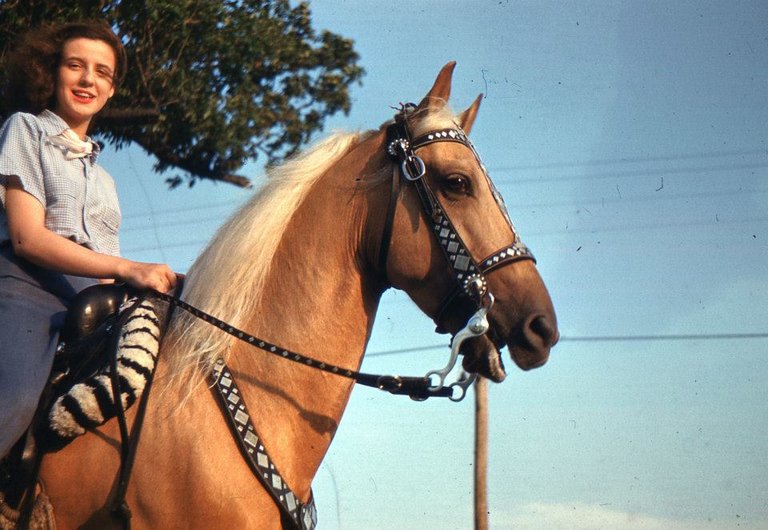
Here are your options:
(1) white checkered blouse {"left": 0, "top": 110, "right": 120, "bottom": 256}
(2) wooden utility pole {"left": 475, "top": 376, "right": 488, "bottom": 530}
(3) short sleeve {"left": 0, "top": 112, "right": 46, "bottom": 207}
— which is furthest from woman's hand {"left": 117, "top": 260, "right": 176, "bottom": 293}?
(2) wooden utility pole {"left": 475, "top": 376, "right": 488, "bottom": 530}

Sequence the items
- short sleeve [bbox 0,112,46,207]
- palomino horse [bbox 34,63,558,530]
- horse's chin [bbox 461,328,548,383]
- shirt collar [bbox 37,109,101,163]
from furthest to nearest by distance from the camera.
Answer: shirt collar [bbox 37,109,101,163] → short sleeve [bbox 0,112,46,207] → horse's chin [bbox 461,328,548,383] → palomino horse [bbox 34,63,558,530]

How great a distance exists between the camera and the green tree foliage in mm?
9078

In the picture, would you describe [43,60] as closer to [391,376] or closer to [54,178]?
[54,178]

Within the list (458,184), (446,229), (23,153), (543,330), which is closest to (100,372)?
(23,153)

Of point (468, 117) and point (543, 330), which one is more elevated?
point (468, 117)

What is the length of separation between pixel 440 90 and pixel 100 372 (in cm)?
162

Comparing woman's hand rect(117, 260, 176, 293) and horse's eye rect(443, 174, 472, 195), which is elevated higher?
horse's eye rect(443, 174, 472, 195)

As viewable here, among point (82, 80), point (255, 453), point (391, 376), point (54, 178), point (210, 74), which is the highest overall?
point (210, 74)

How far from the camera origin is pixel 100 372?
9.81ft

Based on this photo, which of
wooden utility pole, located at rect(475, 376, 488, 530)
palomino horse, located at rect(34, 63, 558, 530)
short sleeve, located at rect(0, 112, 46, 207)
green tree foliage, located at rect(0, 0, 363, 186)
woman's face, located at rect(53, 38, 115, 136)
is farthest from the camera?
wooden utility pole, located at rect(475, 376, 488, 530)

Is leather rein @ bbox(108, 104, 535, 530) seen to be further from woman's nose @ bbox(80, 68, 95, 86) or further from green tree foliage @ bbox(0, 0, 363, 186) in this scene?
green tree foliage @ bbox(0, 0, 363, 186)

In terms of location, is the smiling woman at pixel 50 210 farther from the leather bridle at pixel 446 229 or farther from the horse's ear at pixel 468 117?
the horse's ear at pixel 468 117

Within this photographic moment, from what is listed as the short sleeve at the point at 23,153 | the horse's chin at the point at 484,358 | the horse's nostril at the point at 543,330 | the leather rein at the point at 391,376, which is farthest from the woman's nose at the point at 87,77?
the horse's nostril at the point at 543,330

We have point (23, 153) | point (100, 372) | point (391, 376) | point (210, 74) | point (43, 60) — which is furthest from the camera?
point (210, 74)
